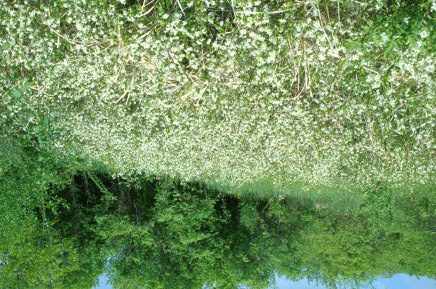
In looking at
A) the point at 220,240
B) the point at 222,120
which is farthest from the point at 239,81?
the point at 220,240

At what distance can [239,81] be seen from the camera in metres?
8.33

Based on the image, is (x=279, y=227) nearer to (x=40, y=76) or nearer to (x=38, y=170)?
(x=38, y=170)

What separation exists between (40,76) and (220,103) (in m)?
5.94

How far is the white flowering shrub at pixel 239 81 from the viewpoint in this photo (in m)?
6.77

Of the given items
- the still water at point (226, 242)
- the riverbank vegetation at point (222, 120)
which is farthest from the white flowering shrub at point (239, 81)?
the still water at point (226, 242)

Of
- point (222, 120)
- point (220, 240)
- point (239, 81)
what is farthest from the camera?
point (220, 240)

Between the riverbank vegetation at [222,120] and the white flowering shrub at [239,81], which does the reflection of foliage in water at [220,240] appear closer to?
the riverbank vegetation at [222,120]

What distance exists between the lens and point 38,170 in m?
12.2

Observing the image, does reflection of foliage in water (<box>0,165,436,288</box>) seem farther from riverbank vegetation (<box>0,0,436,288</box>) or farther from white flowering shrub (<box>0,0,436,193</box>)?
white flowering shrub (<box>0,0,436,193</box>)

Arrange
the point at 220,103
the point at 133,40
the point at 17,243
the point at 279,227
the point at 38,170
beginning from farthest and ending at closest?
the point at 279,227, the point at 17,243, the point at 38,170, the point at 220,103, the point at 133,40

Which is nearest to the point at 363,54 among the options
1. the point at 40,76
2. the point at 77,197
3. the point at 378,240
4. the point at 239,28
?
the point at 239,28

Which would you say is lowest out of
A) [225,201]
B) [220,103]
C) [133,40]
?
[225,201]

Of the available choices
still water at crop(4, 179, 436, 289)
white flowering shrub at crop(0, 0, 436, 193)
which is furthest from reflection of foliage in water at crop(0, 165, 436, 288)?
white flowering shrub at crop(0, 0, 436, 193)

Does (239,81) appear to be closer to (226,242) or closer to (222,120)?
(222,120)
